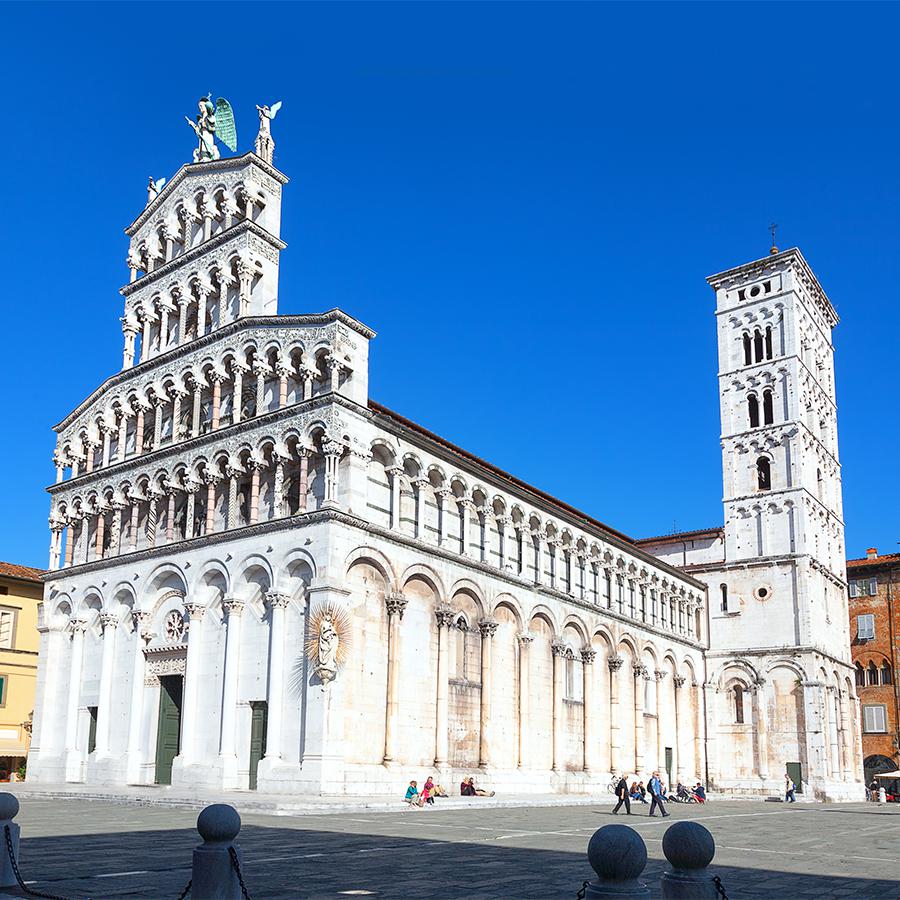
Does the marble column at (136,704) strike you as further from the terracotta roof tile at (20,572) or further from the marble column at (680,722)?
the marble column at (680,722)

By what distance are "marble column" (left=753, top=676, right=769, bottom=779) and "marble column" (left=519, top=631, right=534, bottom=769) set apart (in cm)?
1818

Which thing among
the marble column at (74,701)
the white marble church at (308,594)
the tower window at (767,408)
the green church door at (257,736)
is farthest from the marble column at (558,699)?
the tower window at (767,408)

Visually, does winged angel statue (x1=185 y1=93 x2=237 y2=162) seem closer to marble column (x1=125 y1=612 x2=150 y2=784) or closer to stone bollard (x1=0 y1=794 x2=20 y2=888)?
marble column (x1=125 y1=612 x2=150 y2=784)

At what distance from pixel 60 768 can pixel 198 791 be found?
8.73 meters

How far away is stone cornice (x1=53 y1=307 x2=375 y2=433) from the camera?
32.2 m

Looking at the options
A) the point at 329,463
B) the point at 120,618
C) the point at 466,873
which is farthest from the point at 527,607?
the point at 466,873

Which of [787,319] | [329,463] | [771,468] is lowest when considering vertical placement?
[329,463]

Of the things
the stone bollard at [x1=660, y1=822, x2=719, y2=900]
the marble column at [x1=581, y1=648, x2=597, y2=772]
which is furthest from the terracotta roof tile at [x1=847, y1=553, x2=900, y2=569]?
the stone bollard at [x1=660, y1=822, x2=719, y2=900]

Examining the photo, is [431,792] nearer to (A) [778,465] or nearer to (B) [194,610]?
(B) [194,610]

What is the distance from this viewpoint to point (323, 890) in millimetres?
11594

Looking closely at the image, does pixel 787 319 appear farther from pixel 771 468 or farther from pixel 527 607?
pixel 527 607

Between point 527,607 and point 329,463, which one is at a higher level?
point 329,463

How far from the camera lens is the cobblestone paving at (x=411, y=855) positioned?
12039 mm

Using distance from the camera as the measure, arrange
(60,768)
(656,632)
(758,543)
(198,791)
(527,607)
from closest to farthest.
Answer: (198,791), (60,768), (527,607), (656,632), (758,543)
